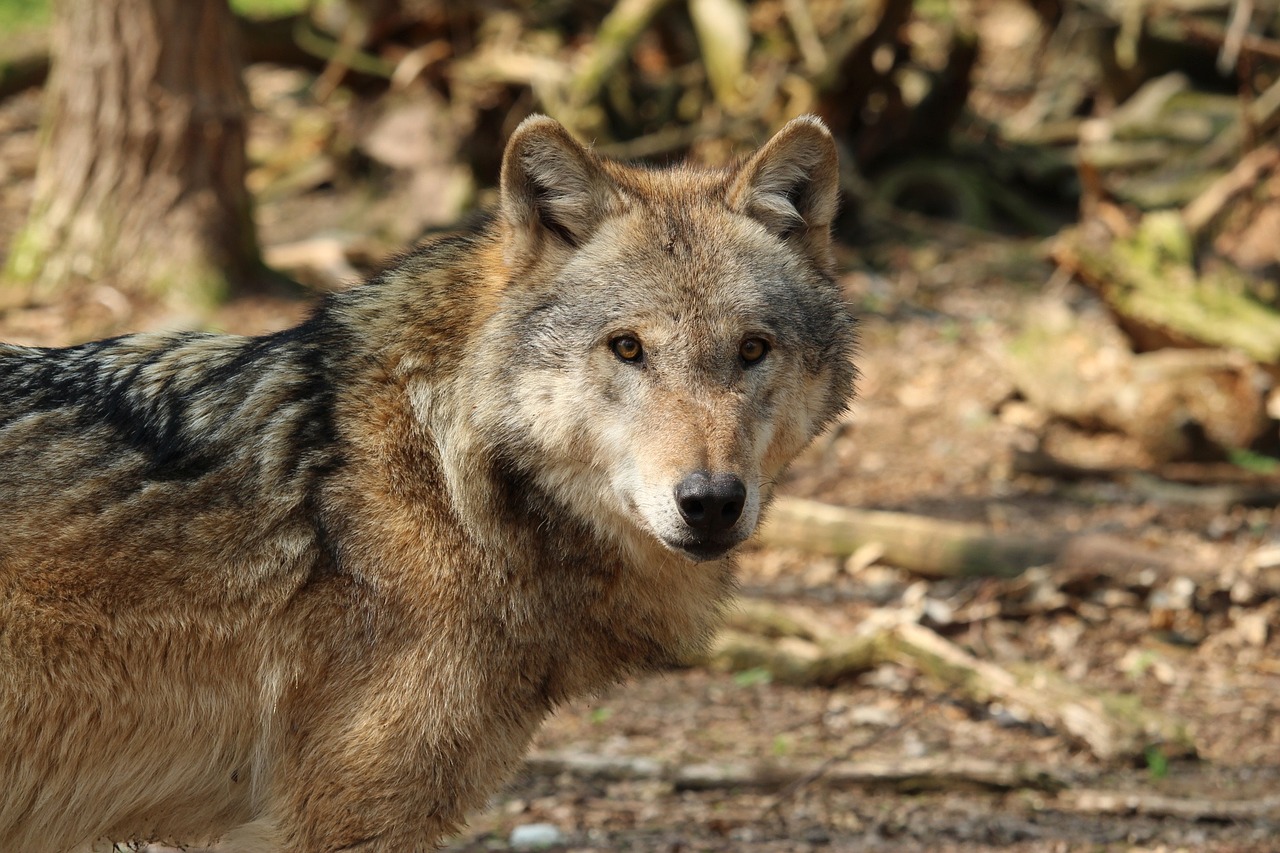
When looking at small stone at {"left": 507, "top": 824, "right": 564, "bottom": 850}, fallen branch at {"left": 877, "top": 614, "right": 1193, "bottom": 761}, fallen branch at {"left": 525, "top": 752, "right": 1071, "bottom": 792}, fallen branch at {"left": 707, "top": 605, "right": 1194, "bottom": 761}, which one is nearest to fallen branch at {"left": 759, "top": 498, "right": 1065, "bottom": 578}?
fallen branch at {"left": 707, "top": 605, "right": 1194, "bottom": 761}

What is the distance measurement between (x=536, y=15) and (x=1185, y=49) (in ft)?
24.4

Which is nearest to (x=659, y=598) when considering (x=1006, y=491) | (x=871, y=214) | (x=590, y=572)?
(x=590, y=572)

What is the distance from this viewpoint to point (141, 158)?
362 inches

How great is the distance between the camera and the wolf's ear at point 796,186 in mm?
3820

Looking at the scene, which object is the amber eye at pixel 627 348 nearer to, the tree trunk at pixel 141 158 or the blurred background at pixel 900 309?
the blurred background at pixel 900 309

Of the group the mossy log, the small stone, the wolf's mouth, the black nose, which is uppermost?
the mossy log

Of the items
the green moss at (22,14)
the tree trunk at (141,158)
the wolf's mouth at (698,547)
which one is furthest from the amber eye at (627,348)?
the green moss at (22,14)

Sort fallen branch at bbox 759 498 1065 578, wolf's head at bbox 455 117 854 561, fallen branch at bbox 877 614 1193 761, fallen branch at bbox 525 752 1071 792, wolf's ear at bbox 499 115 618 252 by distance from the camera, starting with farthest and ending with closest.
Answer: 1. fallen branch at bbox 759 498 1065 578
2. fallen branch at bbox 877 614 1193 761
3. fallen branch at bbox 525 752 1071 792
4. wolf's ear at bbox 499 115 618 252
5. wolf's head at bbox 455 117 854 561

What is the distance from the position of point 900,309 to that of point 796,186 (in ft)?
25.5

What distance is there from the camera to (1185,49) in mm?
14477

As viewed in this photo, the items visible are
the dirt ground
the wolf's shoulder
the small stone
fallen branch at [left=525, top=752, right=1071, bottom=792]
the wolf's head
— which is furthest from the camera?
fallen branch at [left=525, top=752, right=1071, bottom=792]

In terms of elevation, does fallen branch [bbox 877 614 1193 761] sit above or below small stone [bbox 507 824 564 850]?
above

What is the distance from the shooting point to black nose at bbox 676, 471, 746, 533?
127 inches

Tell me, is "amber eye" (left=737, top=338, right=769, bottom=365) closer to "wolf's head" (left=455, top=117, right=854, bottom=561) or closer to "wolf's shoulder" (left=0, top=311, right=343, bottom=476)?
"wolf's head" (left=455, top=117, right=854, bottom=561)
